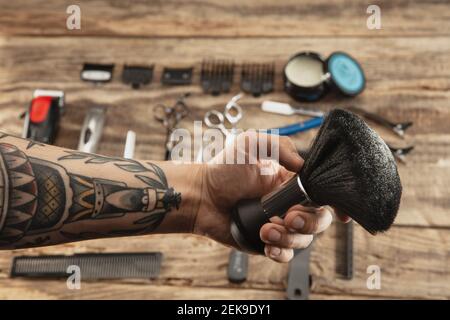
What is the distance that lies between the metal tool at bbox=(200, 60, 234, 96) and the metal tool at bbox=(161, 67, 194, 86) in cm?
3

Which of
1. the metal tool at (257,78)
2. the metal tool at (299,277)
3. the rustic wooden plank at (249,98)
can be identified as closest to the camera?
the metal tool at (299,277)

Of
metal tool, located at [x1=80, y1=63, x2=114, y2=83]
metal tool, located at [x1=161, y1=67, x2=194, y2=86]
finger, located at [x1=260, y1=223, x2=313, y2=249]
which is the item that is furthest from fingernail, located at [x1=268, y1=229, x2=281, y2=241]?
metal tool, located at [x1=80, y1=63, x2=114, y2=83]

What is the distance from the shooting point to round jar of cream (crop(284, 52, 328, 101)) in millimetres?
1144

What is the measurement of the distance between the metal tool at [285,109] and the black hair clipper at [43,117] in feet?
1.51

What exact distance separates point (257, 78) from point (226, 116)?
0.41 feet

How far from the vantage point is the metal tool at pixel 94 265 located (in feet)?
3.30

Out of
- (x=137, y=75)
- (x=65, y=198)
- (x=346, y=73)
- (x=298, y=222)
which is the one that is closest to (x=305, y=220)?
(x=298, y=222)

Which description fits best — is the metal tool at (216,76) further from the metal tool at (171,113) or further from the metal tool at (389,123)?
the metal tool at (389,123)

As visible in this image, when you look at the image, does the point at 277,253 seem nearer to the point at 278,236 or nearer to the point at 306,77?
the point at 278,236

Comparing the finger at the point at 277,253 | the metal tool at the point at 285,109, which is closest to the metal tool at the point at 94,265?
the finger at the point at 277,253

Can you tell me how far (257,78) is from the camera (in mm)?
A: 1204
